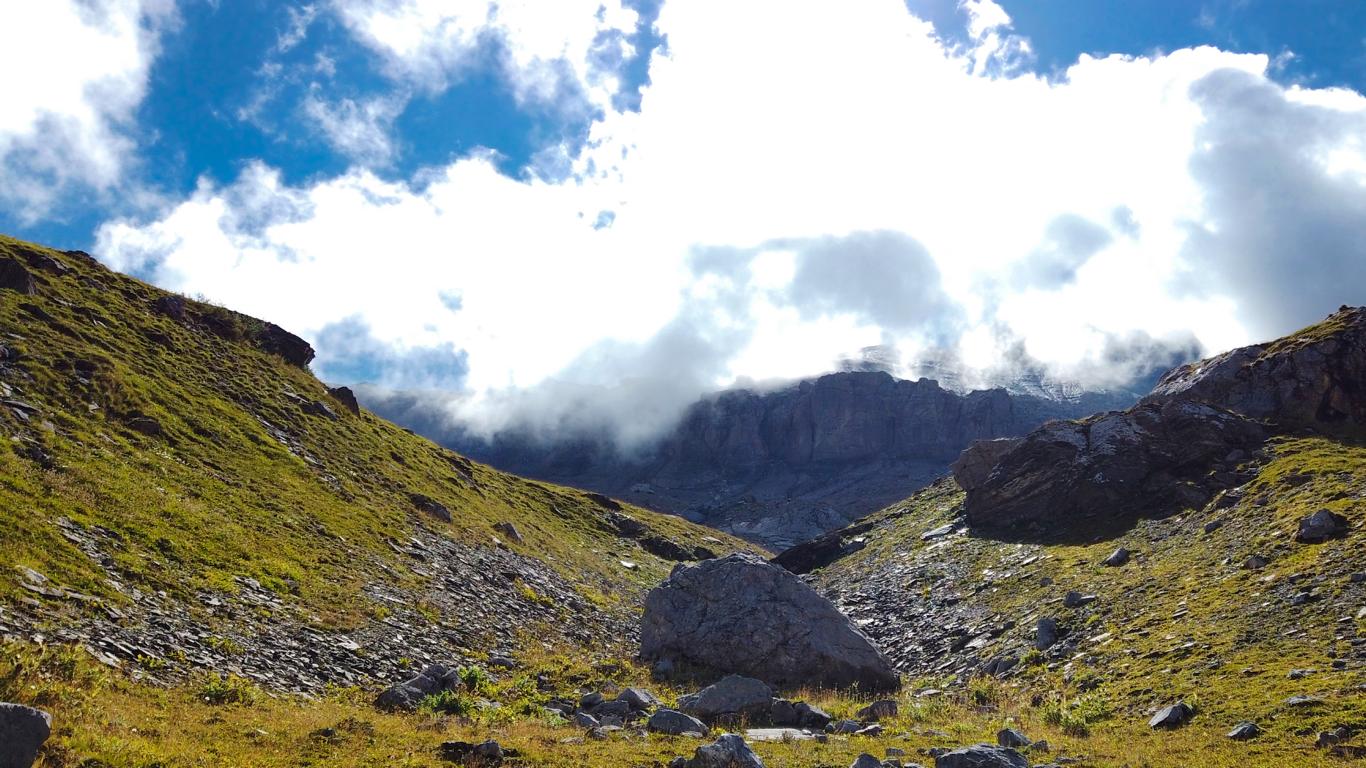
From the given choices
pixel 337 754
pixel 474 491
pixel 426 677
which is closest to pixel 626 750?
pixel 337 754

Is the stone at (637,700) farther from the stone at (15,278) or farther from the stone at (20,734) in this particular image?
the stone at (15,278)

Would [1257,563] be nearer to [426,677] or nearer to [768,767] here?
[768,767]

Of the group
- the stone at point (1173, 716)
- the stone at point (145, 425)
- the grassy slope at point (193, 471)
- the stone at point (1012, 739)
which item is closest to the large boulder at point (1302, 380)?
the stone at point (1173, 716)

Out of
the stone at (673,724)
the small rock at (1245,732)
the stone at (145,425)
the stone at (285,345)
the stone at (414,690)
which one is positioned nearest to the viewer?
the small rock at (1245,732)

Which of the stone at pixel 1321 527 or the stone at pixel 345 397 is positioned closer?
the stone at pixel 1321 527

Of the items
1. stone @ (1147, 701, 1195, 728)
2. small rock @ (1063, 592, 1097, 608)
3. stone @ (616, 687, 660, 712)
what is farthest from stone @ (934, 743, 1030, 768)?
small rock @ (1063, 592, 1097, 608)

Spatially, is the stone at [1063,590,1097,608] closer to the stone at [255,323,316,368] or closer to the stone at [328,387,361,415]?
the stone at [328,387,361,415]

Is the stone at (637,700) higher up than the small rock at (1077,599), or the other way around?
the small rock at (1077,599)

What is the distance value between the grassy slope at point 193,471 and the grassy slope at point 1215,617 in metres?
26.6

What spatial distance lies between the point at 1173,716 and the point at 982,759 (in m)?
7.67

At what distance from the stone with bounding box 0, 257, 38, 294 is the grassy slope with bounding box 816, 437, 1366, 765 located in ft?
181

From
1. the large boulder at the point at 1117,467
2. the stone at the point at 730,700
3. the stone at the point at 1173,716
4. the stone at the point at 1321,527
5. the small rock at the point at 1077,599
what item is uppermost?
the large boulder at the point at 1117,467

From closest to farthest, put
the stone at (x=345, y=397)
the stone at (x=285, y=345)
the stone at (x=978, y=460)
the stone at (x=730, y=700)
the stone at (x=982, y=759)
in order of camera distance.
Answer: the stone at (x=982, y=759), the stone at (x=730, y=700), the stone at (x=285, y=345), the stone at (x=345, y=397), the stone at (x=978, y=460)

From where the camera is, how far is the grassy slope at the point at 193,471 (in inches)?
993
